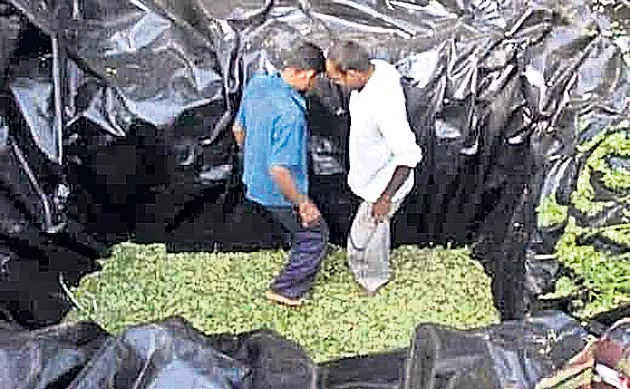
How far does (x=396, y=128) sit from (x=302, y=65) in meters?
0.43

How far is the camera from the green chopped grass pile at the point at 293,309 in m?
4.91

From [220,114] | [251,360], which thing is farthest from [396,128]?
[251,360]

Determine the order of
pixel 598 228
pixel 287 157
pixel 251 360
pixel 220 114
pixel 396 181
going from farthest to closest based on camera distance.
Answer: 1. pixel 220 114
2. pixel 396 181
3. pixel 287 157
4. pixel 598 228
5. pixel 251 360

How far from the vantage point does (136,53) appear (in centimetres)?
524

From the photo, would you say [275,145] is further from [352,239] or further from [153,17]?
[153,17]

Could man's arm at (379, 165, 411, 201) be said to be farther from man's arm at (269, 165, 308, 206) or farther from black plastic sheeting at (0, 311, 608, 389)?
black plastic sheeting at (0, 311, 608, 389)

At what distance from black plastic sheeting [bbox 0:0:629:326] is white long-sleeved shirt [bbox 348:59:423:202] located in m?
0.29

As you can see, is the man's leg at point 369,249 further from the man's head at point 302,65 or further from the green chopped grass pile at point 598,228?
the green chopped grass pile at point 598,228

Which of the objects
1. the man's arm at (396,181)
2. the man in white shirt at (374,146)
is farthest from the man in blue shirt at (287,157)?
the man's arm at (396,181)

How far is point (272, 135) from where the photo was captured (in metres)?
4.69

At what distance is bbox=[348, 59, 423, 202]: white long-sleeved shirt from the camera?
476cm

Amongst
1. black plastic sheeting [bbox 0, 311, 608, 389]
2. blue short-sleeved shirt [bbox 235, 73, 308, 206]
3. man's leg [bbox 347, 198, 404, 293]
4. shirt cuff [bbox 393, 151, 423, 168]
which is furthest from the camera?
man's leg [bbox 347, 198, 404, 293]

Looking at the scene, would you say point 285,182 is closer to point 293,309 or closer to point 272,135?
point 272,135

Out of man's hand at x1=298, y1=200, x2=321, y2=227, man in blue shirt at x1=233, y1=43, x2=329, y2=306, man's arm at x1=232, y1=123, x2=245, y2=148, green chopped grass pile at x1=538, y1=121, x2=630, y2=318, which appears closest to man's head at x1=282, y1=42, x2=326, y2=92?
man in blue shirt at x1=233, y1=43, x2=329, y2=306
